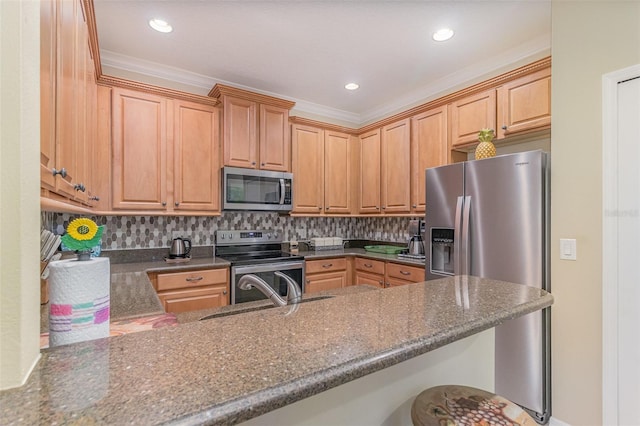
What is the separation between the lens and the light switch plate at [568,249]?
1811 mm

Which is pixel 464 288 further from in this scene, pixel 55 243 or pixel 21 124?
pixel 55 243

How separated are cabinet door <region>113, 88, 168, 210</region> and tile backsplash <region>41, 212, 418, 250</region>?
0.33m

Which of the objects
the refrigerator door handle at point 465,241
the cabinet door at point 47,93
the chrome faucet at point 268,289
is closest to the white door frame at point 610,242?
the refrigerator door handle at point 465,241

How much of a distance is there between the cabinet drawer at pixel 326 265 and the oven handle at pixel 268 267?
0.14 m

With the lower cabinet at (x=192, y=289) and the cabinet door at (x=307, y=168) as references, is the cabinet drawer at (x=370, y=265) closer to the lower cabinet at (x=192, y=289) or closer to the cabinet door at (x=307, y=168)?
the cabinet door at (x=307, y=168)

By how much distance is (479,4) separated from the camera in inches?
80.3

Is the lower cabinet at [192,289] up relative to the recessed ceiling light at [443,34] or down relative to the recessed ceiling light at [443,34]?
down

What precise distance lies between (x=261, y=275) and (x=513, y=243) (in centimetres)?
205

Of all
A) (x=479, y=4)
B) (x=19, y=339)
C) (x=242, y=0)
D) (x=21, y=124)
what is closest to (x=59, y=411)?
(x=19, y=339)

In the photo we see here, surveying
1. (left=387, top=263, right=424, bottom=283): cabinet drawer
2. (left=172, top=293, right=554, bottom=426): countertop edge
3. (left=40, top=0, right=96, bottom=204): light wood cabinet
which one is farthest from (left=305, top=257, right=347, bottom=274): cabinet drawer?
(left=172, top=293, right=554, bottom=426): countertop edge

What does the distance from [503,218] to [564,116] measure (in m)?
0.70

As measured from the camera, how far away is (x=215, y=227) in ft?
10.8

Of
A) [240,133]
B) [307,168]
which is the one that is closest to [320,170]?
[307,168]

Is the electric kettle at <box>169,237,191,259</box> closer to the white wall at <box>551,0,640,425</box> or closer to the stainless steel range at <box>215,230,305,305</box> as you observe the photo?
the stainless steel range at <box>215,230,305,305</box>
